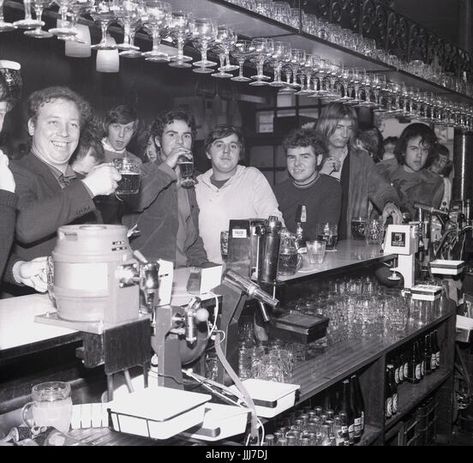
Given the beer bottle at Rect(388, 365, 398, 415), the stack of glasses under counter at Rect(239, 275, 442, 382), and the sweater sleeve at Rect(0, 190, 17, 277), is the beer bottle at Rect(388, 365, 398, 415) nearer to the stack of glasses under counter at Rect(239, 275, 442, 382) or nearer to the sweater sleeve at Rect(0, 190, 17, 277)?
the stack of glasses under counter at Rect(239, 275, 442, 382)

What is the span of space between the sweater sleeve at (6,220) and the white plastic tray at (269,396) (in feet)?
2.66

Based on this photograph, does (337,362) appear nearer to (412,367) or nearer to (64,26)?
(412,367)

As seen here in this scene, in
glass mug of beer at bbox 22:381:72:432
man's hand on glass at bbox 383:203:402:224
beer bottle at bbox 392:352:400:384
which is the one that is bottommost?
beer bottle at bbox 392:352:400:384

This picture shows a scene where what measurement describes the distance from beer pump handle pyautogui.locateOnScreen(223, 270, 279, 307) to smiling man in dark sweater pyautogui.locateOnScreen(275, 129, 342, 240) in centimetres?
211

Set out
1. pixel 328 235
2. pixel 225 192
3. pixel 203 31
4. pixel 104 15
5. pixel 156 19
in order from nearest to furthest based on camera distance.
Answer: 1. pixel 104 15
2. pixel 156 19
3. pixel 203 31
4. pixel 328 235
5. pixel 225 192

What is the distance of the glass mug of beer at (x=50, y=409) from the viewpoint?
5.57 ft

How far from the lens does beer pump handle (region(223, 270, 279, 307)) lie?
1941 millimetres

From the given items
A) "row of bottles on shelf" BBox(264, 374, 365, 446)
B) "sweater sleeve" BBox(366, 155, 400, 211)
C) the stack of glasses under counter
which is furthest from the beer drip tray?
"sweater sleeve" BBox(366, 155, 400, 211)

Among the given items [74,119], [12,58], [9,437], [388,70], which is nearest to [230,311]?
[9,437]

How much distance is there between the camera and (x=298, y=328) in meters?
2.48

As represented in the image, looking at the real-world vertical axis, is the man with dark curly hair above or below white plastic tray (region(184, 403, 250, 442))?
above

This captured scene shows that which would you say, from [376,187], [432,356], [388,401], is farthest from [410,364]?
[376,187]

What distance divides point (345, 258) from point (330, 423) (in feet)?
3.36

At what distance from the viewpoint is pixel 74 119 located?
256 cm
